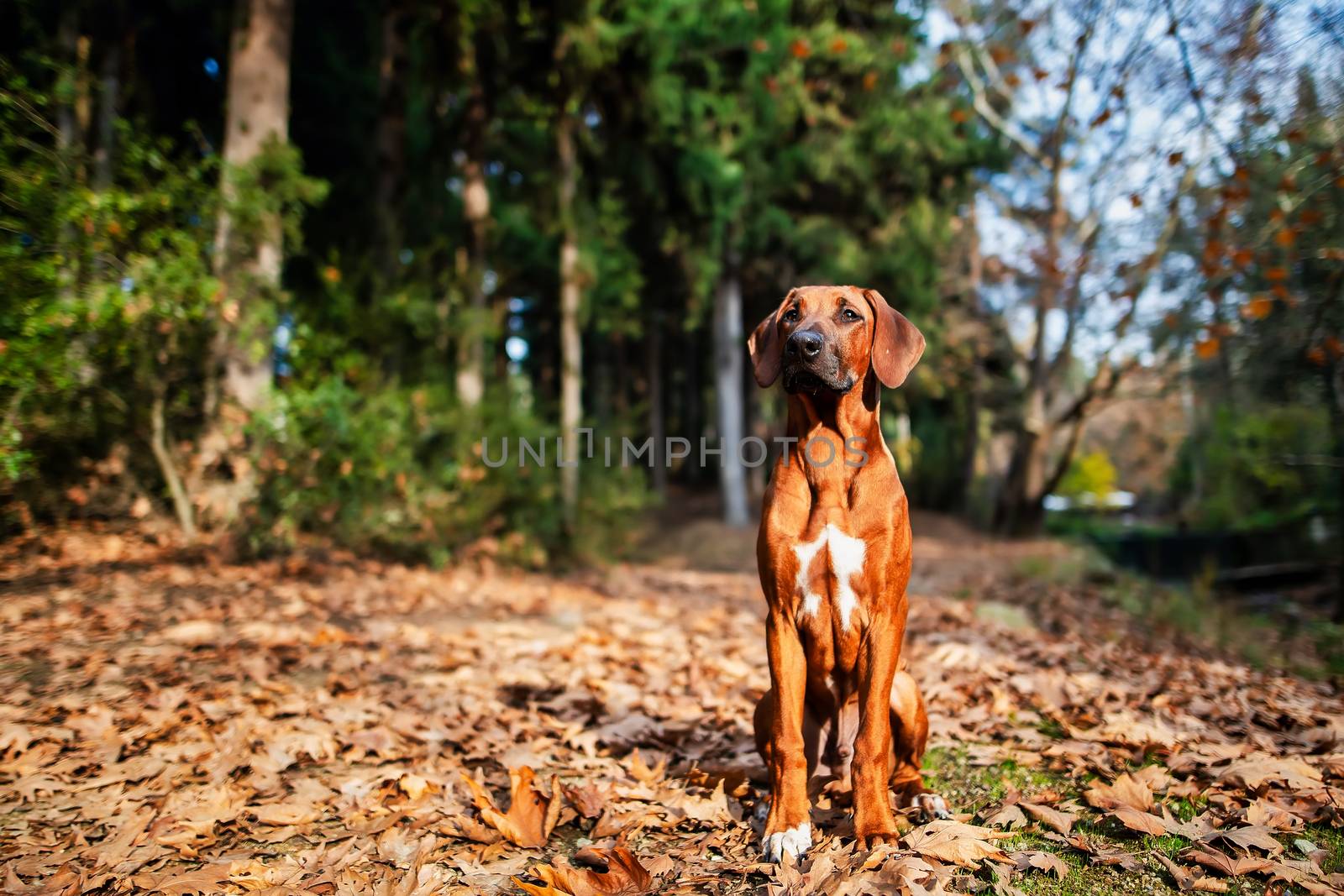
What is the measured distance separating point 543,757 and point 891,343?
234cm

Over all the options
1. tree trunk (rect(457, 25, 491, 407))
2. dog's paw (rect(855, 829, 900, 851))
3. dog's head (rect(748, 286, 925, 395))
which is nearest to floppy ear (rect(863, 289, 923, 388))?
dog's head (rect(748, 286, 925, 395))

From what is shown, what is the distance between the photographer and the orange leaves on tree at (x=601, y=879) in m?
2.18

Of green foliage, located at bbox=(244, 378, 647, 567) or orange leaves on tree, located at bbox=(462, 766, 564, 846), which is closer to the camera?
orange leaves on tree, located at bbox=(462, 766, 564, 846)

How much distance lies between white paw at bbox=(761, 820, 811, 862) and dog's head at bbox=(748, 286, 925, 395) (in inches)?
56.8

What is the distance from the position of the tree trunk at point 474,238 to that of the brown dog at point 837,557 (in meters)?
6.81

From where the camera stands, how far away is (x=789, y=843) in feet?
7.79

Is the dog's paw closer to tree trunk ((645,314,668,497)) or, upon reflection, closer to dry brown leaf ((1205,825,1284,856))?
dry brown leaf ((1205,825,1284,856))

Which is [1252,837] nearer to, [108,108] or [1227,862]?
[1227,862]

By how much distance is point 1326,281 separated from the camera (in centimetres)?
708

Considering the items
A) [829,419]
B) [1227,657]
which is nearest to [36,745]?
[829,419]

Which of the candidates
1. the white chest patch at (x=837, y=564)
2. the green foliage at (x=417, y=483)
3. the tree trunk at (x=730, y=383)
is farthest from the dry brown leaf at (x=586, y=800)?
the tree trunk at (x=730, y=383)

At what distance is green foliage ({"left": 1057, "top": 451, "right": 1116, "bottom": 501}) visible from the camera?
1591 inches

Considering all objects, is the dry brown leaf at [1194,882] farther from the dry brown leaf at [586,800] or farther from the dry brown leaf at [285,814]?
the dry brown leaf at [285,814]

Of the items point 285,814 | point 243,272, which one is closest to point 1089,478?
point 243,272
